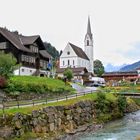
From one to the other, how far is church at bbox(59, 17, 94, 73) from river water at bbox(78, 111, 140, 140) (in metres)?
79.2

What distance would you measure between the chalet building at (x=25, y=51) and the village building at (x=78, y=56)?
46216 mm

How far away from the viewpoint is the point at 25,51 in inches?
2822

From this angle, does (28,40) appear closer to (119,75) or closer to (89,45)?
(119,75)

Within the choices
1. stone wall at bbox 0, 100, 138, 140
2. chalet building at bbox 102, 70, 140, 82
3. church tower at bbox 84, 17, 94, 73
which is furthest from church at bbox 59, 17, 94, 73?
stone wall at bbox 0, 100, 138, 140

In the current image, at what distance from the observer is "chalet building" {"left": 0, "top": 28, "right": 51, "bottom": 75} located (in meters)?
69.8

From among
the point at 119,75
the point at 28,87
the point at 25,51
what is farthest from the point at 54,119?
the point at 119,75

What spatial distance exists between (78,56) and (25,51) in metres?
64.4

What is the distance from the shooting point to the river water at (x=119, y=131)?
37.5 m

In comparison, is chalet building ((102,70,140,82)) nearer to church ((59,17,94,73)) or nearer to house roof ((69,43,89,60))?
church ((59,17,94,73))

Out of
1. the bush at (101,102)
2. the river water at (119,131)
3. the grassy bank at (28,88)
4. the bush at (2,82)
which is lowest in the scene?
the river water at (119,131)

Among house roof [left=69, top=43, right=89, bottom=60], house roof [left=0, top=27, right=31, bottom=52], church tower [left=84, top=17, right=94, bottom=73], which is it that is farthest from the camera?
church tower [left=84, top=17, right=94, bottom=73]

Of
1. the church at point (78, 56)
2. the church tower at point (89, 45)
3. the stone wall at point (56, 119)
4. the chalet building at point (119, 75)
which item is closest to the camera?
the stone wall at point (56, 119)

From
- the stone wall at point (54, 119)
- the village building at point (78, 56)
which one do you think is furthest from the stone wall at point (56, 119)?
the village building at point (78, 56)

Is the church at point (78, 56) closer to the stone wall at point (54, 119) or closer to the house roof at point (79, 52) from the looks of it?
the house roof at point (79, 52)
